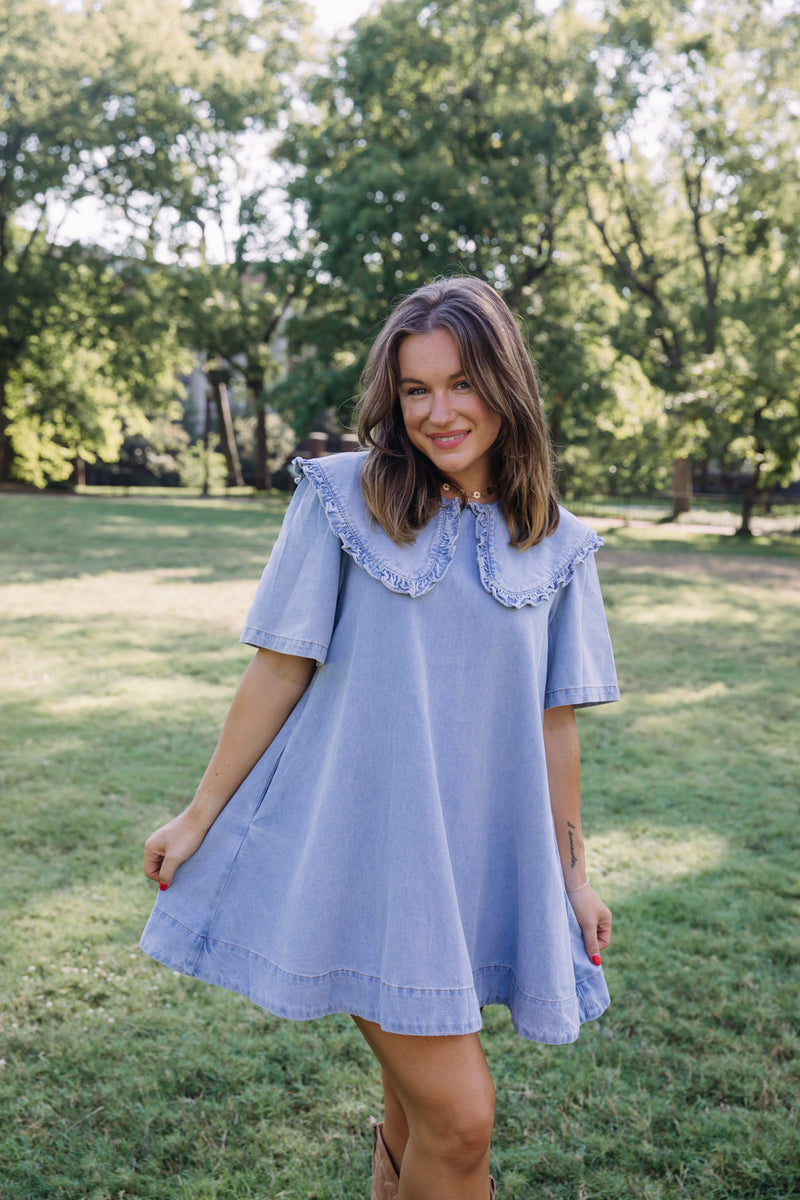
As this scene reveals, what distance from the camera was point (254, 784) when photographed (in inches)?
71.0

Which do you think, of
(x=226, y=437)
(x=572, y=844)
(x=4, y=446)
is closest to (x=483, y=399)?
(x=572, y=844)

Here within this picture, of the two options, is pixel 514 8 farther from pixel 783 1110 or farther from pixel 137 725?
pixel 783 1110

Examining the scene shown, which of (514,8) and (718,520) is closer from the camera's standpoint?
(514,8)

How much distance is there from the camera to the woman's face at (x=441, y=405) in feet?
5.79

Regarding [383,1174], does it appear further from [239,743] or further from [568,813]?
[239,743]

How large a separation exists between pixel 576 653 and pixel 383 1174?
1.16 m

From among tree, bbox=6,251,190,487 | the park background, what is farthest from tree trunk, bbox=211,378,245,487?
tree, bbox=6,251,190,487

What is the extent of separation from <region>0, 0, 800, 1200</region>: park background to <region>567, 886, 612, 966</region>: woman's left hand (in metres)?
0.90

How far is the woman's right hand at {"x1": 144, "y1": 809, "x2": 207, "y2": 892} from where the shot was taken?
5.83 feet

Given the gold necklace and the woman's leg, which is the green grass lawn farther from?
the gold necklace

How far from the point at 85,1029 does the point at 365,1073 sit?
87cm

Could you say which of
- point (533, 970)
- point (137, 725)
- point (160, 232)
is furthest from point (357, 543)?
point (160, 232)

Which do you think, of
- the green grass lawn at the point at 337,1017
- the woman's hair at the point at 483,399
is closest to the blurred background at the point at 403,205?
the green grass lawn at the point at 337,1017

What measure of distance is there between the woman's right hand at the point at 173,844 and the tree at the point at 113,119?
26646mm
